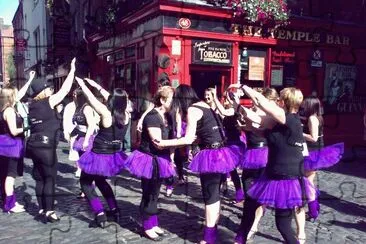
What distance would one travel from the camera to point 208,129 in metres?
4.91

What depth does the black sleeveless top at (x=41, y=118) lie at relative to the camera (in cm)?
562

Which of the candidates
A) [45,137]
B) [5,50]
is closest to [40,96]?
[45,137]

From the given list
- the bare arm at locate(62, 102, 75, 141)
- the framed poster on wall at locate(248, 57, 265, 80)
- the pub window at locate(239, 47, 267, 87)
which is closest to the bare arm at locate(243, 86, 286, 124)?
the bare arm at locate(62, 102, 75, 141)

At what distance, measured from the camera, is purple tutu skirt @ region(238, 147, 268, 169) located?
548 centimetres

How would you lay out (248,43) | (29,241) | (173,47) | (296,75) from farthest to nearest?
1. (296,75)
2. (248,43)
3. (173,47)
4. (29,241)

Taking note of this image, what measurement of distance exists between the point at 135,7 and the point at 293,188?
10.7 meters

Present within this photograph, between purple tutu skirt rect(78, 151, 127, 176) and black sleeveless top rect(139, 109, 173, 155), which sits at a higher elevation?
black sleeveless top rect(139, 109, 173, 155)

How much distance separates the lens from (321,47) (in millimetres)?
13883

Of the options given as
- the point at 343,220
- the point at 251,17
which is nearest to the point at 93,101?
the point at 343,220

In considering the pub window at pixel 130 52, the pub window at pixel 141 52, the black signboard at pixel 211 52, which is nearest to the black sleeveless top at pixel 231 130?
the black signboard at pixel 211 52

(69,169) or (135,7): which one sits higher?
(135,7)

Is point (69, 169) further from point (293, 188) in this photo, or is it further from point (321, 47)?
point (321, 47)

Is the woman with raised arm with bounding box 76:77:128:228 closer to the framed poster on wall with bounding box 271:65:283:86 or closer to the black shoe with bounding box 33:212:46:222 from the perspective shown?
the black shoe with bounding box 33:212:46:222

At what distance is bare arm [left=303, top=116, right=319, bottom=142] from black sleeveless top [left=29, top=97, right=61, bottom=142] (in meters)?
3.91
